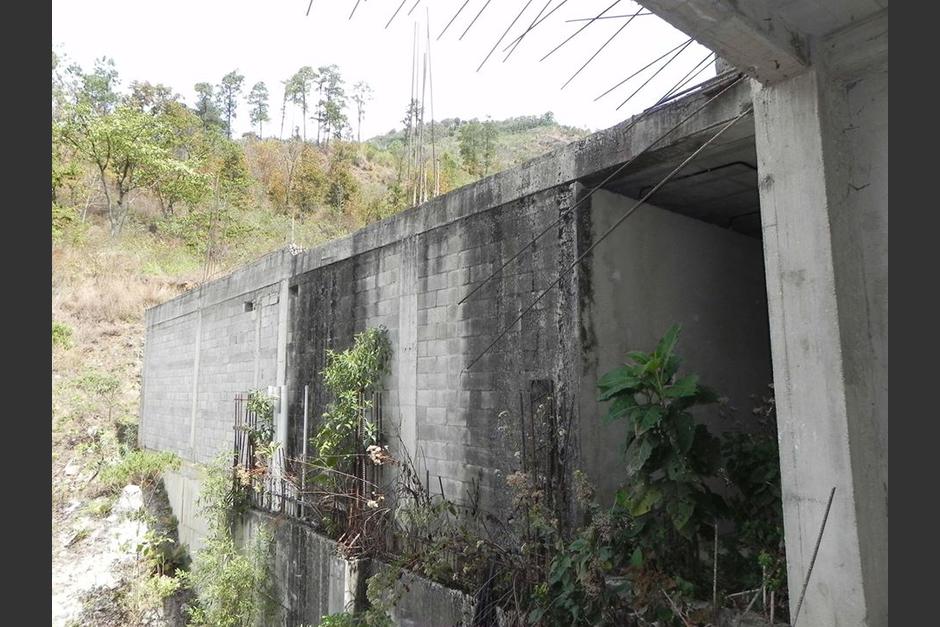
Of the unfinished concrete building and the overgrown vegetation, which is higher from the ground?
the unfinished concrete building

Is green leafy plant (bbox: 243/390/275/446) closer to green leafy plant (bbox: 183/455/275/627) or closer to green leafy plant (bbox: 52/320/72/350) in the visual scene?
green leafy plant (bbox: 183/455/275/627)

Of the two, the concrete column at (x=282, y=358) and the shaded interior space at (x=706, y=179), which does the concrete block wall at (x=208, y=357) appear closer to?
the concrete column at (x=282, y=358)

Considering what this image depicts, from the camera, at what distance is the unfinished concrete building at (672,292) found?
2.32 meters

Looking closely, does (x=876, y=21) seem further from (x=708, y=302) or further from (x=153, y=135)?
(x=153, y=135)

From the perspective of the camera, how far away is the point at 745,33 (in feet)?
7.37

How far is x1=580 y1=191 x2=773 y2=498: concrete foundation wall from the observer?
151 inches

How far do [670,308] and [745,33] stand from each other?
2.41m

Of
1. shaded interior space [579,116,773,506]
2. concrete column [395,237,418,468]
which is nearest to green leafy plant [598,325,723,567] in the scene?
shaded interior space [579,116,773,506]

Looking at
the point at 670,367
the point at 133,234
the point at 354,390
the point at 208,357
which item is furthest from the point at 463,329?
the point at 133,234

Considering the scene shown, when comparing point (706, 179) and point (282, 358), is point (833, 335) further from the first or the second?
point (282, 358)

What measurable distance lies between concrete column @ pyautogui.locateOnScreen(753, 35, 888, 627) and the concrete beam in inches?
4.5

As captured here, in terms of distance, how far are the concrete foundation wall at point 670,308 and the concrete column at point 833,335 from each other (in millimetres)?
1417

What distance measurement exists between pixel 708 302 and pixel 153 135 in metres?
20.4

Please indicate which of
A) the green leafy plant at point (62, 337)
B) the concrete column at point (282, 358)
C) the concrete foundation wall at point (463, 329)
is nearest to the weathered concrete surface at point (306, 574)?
the concrete column at point (282, 358)
